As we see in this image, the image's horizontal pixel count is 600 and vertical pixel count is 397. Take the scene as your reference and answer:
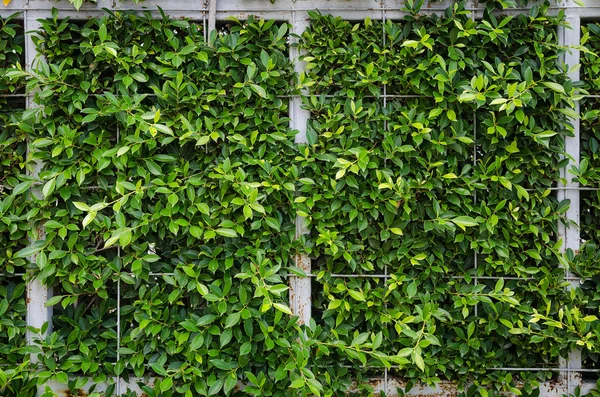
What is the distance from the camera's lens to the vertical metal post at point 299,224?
2291 millimetres

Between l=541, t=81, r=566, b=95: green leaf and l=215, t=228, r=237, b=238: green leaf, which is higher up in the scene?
l=541, t=81, r=566, b=95: green leaf

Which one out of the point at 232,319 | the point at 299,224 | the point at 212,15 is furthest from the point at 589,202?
the point at 212,15

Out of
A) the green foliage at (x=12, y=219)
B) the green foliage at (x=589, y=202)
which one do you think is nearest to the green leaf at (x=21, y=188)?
the green foliage at (x=12, y=219)

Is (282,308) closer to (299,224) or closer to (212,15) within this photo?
(299,224)

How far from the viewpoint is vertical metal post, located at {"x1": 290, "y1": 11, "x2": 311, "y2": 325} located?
2291mm

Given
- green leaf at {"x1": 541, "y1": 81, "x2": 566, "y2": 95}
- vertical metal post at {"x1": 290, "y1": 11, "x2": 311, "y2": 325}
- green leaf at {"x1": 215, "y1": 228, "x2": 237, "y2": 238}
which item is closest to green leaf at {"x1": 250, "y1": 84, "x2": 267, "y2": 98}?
vertical metal post at {"x1": 290, "y1": 11, "x2": 311, "y2": 325}

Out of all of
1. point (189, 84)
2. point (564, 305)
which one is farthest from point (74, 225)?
point (564, 305)

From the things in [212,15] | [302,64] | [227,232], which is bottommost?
[227,232]

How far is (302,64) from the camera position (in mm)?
2303

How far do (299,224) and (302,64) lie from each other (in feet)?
2.46

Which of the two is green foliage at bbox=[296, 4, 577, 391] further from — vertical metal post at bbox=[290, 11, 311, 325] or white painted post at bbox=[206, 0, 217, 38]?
white painted post at bbox=[206, 0, 217, 38]

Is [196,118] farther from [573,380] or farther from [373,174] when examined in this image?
[573,380]

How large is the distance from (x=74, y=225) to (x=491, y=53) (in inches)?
81.2

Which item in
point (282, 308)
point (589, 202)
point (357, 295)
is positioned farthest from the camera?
point (589, 202)
